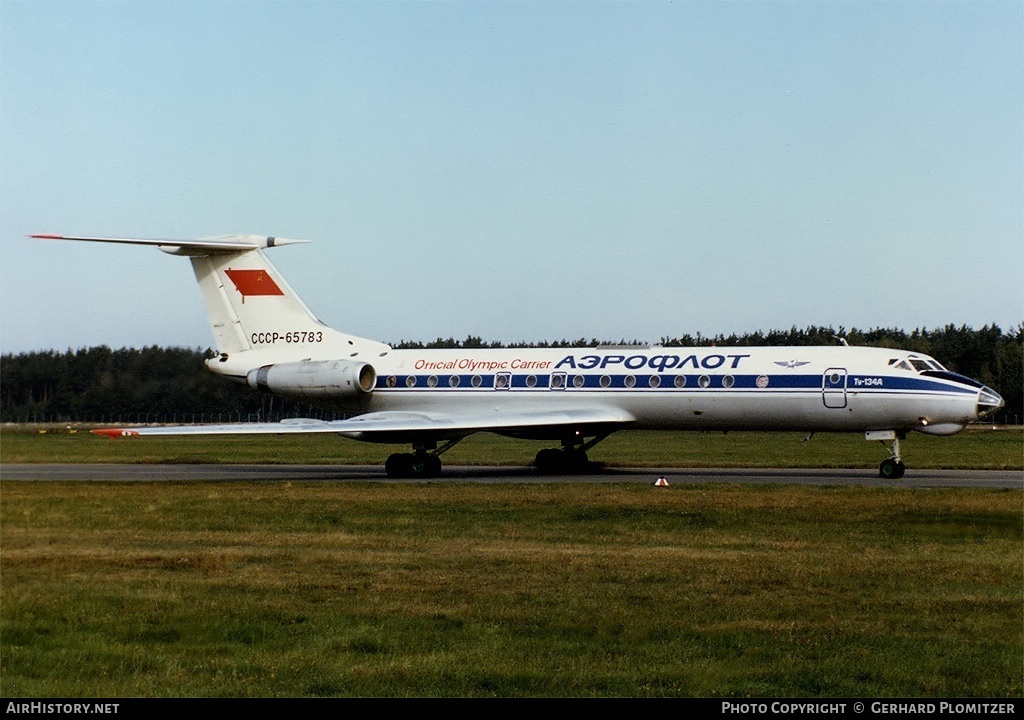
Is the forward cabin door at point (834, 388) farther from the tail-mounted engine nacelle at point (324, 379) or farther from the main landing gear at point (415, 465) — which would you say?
the tail-mounted engine nacelle at point (324, 379)

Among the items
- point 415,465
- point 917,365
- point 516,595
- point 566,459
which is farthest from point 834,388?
point 516,595

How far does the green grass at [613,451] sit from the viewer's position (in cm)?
3456

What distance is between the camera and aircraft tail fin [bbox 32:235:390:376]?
32875 millimetres

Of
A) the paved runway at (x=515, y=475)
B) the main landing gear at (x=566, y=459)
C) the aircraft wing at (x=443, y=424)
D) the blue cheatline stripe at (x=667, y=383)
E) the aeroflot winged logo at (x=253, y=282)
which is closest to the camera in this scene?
the paved runway at (x=515, y=475)

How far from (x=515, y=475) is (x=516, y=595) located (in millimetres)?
17650

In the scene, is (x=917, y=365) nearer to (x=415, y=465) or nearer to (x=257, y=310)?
(x=415, y=465)

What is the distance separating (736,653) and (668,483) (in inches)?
614

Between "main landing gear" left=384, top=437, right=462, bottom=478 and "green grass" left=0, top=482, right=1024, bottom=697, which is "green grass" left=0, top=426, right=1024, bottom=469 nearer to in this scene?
"main landing gear" left=384, top=437, right=462, bottom=478

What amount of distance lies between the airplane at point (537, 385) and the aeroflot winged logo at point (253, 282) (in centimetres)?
3

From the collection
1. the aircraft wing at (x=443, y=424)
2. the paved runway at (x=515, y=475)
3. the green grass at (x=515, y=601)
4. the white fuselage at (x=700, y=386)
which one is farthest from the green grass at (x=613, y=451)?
the green grass at (x=515, y=601)

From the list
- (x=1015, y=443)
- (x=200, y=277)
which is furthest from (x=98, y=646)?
(x=1015, y=443)

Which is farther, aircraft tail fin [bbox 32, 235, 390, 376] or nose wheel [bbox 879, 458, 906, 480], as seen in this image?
aircraft tail fin [bbox 32, 235, 390, 376]

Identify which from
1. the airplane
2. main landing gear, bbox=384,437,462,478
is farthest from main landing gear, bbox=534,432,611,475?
main landing gear, bbox=384,437,462,478
